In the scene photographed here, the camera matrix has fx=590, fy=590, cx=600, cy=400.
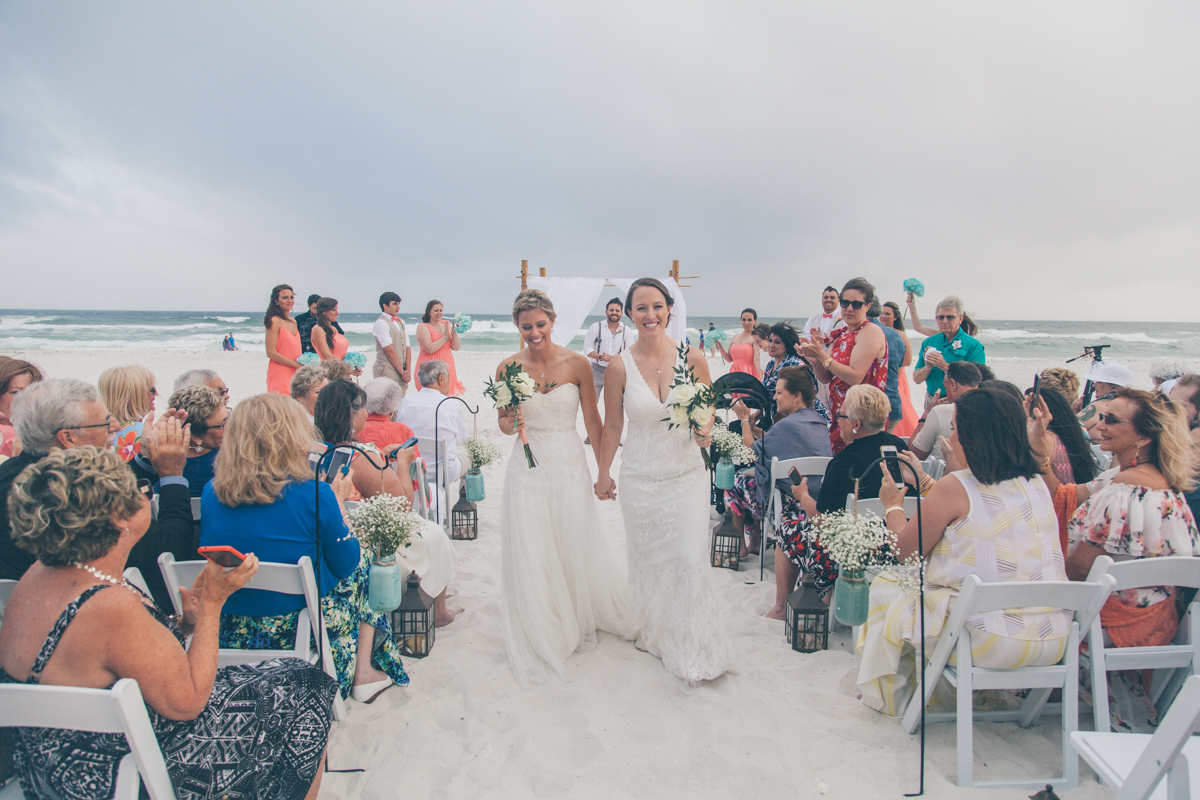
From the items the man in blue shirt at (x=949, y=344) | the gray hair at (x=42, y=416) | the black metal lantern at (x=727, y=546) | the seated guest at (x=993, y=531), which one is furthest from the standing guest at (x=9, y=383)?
the man in blue shirt at (x=949, y=344)

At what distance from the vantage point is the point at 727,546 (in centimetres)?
503

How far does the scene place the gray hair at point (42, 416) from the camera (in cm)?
271

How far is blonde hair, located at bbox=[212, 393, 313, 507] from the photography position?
2568mm

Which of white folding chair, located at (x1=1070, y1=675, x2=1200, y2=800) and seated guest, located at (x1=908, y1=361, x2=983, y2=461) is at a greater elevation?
seated guest, located at (x1=908, y1=361, x2=983, y2=461)

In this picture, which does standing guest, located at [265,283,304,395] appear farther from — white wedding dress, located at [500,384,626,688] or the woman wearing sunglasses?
the woman wearing sunglasses

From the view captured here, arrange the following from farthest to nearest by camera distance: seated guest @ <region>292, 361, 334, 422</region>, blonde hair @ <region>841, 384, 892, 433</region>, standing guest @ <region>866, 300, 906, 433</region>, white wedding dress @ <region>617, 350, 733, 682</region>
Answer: standing guest @ <region>866, 300, 906, 433</region>, seated guest @ <region>292, 361, 334, 422</region>, blonde hair @ <region>841, 384, 892, 433</region>, white wedding dress @ <region>617, 350, 733, 682</region>

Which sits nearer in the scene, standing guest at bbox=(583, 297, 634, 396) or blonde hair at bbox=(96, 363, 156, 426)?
blonde hair at bbox=(96, 363, 156, 426)

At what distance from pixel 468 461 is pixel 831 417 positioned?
3.46 metres

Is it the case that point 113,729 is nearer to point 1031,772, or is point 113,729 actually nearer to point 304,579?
point 304,579

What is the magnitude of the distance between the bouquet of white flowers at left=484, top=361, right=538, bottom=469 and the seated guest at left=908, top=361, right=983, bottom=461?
9.64 feet

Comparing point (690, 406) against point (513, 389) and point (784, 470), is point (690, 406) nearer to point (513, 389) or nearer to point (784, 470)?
point (513, 389)

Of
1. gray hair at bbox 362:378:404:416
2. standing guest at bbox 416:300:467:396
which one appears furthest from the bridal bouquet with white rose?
standing guest at bbox 416:300:467:396

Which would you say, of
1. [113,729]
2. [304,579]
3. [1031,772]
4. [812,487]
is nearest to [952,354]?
[812,487]

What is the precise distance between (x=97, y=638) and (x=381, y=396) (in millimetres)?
2718
